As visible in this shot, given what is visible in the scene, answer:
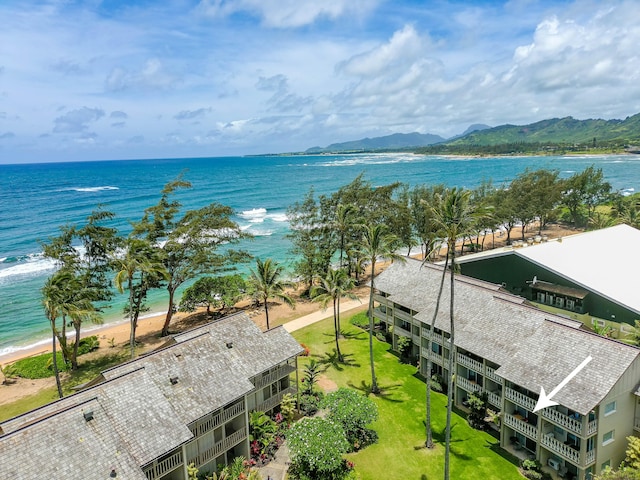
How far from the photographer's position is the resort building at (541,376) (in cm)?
2200

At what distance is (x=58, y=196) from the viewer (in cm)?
13650

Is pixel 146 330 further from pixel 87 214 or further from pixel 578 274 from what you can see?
pixel 87 214

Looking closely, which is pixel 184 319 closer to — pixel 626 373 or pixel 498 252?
pixel 498 252

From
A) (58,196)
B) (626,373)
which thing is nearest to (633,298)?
(626,373)

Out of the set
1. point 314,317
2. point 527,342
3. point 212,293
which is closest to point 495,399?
point 527,342

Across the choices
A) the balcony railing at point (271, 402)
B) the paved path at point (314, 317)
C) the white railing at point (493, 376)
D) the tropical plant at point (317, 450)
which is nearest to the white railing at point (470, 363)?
the white railing at point (493, 376)

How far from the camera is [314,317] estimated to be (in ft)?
159

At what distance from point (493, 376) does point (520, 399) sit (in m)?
2.65

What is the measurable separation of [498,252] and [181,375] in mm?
34128

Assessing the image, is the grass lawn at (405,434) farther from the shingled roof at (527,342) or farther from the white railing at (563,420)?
the shingled roof at (527,342)

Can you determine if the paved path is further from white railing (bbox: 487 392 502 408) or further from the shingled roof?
white railing (bbox: 487 392 502 408)

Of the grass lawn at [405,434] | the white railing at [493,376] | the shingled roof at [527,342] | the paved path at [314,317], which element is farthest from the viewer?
the paved path at [314,317]

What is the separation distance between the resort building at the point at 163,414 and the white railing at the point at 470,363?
1205 cm

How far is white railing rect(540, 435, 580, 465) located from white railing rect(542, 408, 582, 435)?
3.87 feet
